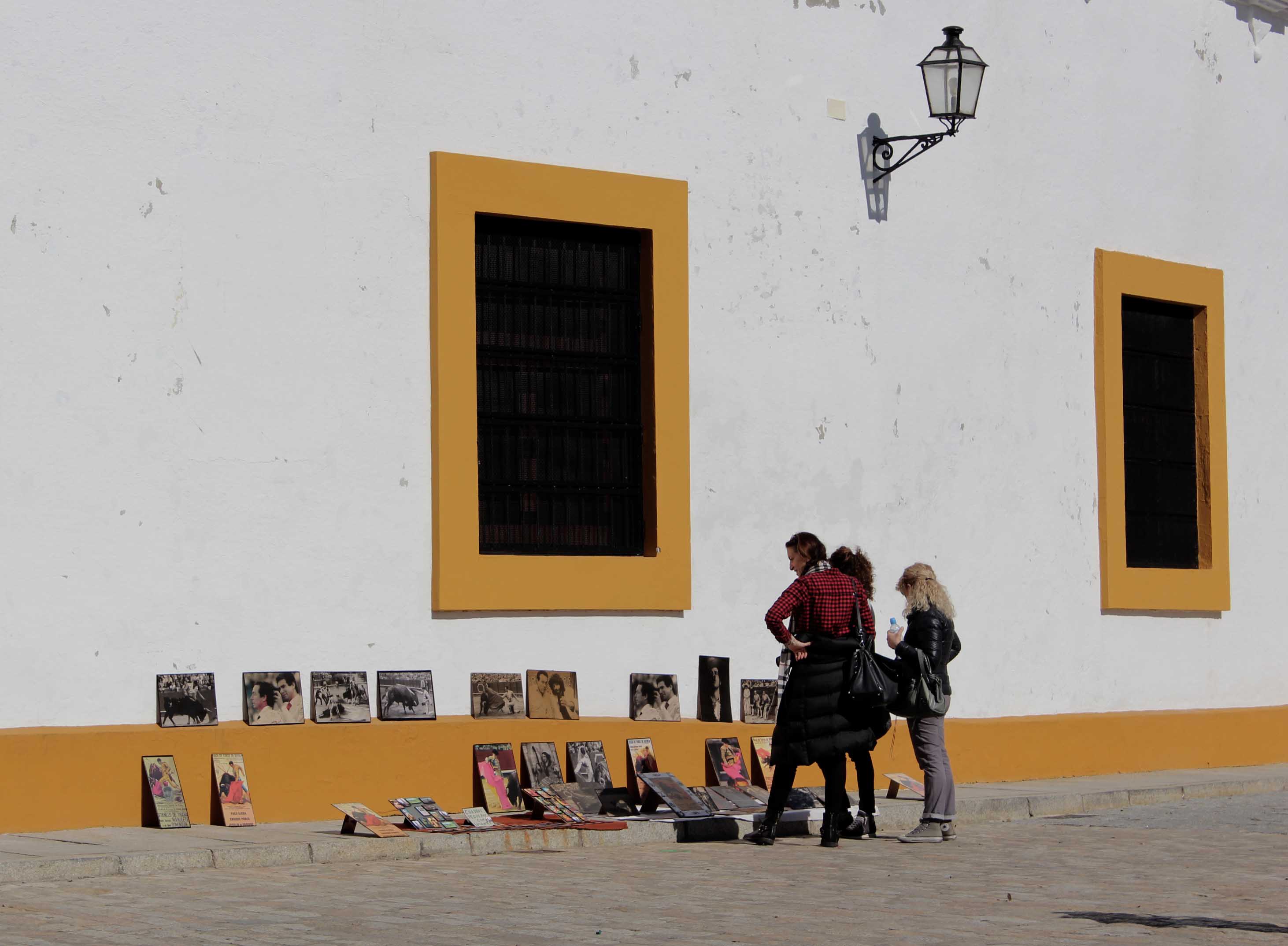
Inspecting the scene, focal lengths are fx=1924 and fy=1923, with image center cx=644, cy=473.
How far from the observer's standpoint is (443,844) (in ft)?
31.5

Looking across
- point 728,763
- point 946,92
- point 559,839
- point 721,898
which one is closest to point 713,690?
point 728,763

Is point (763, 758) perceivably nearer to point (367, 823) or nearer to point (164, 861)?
point (367, 823)

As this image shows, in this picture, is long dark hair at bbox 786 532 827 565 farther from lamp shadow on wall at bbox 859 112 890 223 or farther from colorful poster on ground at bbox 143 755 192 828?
lamp shadow on wall at bbox 859 112 890 223

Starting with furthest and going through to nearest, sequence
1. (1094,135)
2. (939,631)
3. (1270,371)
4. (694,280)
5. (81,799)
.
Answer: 1. (1270,371)
2. (1094,135)
3. (694,280)
4. (939,631)
5. (81,799)

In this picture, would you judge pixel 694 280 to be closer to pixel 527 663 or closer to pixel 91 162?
pixel 527 663

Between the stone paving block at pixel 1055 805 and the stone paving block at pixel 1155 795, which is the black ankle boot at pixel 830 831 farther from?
the stone paving block at pixel 1155 795

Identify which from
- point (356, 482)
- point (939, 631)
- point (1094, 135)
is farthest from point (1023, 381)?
point (356, 482)

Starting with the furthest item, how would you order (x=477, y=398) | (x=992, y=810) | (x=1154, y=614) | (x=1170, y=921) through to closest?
(x=1154, y=614), (x=992, y=810), (x=477, y=398), (x=1170, y=921)

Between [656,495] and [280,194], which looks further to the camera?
[656,495]

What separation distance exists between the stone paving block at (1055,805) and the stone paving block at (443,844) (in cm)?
397

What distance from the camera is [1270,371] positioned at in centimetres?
1575

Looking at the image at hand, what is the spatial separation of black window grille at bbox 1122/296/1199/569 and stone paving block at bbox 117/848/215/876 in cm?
828

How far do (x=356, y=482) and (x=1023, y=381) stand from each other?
5347 millimetres

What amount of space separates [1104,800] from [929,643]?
2.74 meters
